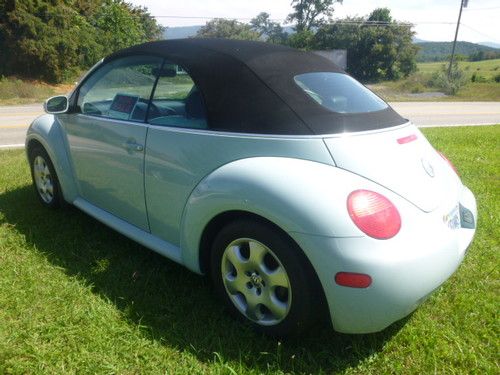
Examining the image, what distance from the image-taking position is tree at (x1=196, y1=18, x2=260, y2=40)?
203ft

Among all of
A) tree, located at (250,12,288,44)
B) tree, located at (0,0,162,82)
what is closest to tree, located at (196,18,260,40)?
tree, located at (250,12,288,44)

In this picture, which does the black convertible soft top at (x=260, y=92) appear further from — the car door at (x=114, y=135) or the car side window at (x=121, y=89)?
the car door at (x=114, y=135)

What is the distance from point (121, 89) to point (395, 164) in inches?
83.5

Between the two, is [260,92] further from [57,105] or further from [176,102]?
[57,105]

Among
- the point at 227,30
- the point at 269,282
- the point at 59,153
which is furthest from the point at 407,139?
the point at 227,30

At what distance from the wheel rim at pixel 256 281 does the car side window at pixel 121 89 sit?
117 cm

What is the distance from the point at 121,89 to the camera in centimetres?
336

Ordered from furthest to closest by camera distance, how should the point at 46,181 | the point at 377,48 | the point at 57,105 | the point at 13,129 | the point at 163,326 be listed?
the point at 377,48 < the point at 13,129 < the point at 46,181 < the point at 57,105 < the point at 163,326

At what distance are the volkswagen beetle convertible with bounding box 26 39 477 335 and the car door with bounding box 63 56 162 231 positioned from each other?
0.6 inches

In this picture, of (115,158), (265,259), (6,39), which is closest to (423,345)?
(265,259)

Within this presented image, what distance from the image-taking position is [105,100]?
11.3ft

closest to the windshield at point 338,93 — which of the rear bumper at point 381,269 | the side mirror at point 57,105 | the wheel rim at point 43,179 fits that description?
the rear bumper at point 381,269

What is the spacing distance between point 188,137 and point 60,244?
1626 millimetres

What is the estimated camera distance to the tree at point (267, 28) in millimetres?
65875
